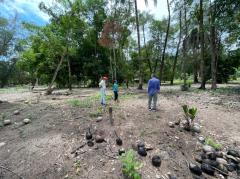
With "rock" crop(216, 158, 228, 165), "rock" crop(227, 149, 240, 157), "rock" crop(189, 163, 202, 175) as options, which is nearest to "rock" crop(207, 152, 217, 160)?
"rock" crop(216, 158, 228, 165)

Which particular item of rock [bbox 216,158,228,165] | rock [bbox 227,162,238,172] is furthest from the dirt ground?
rock [bbox 227,162,238,172]

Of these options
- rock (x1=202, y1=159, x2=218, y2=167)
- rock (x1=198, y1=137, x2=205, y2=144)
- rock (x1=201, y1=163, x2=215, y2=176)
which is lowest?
rock (x1=201, y1=163, x2=215, y2=176)

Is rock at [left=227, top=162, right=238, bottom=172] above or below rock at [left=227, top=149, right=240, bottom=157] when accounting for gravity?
below

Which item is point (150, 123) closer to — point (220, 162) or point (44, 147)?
point (220, 162)

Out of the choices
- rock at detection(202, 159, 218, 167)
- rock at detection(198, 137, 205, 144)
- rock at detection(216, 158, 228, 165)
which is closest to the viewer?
rock at detection(202, 159, 218, 167)

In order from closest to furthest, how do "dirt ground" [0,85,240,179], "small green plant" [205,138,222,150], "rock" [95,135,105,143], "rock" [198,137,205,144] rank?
"dirt ground" [0,85,240,179] → "rock" [95,135,105,143] → "small green plant" [205,138,222,150] → "rock" [198,137,205,144]

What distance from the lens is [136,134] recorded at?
535 centimetres

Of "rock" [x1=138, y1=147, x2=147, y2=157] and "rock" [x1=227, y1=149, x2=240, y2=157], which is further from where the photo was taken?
"rock" [x1=227, y1=149, x2=240, y2=157]

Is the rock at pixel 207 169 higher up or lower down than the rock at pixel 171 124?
lower down

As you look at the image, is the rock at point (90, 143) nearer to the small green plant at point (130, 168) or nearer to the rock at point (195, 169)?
the small green plant at point (130, 168)

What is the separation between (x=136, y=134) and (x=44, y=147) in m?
2.50

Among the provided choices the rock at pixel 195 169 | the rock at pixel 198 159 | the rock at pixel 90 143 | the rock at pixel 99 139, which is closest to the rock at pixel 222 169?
the rock at pixel 198 159

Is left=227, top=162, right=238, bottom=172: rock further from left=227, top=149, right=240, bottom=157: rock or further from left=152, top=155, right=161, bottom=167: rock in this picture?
left=152, top=155, right=161, bottom=167: rock

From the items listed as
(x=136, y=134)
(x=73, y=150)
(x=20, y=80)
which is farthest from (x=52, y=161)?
(x=20, y=80)
